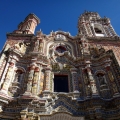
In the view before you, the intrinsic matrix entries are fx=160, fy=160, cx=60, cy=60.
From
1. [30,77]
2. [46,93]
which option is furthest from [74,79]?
[30,77]

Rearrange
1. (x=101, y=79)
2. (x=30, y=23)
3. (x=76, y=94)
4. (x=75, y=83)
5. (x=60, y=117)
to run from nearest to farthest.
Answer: (x=60, y=117), (x=76, y=94), (x=75, y=83), (x=101, y=79), (x=30, y=23)

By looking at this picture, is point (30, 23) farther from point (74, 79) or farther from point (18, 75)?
point (74, 79)

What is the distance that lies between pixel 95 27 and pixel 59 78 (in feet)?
35.8

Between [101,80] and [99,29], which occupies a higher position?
[99,29]

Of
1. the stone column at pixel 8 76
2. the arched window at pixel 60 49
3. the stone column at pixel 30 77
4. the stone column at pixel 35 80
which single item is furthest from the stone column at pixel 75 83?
the stone column at pixel 8 76

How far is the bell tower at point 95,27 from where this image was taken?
18062mm

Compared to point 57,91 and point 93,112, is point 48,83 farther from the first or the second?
point 93,112

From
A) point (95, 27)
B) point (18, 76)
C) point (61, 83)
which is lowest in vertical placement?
point (61, 83)

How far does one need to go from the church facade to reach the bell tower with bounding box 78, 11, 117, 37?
8.62 ft

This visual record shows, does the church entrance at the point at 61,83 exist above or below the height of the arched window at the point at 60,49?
below

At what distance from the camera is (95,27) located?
66.2 feet

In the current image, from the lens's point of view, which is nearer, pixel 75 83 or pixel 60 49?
pixel 75 83

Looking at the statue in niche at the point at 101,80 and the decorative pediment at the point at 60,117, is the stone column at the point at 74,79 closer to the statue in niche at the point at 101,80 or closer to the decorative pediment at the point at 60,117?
the statue in niche at the point at 101,80

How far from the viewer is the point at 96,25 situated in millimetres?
20391
